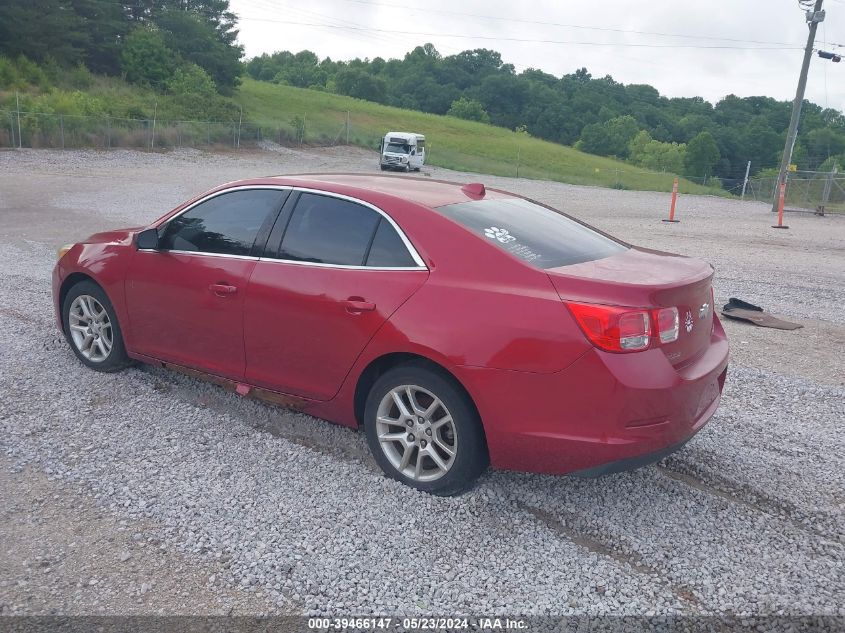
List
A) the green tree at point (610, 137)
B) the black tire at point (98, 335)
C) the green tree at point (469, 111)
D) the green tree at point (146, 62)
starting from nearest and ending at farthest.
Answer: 1. the black tire at point (98, 335)
2. the green tree at point (146, 62)
3. the green tree at point (610, 137)
4. the green tree at point (469, 111)

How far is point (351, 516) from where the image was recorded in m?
3.80

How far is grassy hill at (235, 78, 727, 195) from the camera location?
170 feet

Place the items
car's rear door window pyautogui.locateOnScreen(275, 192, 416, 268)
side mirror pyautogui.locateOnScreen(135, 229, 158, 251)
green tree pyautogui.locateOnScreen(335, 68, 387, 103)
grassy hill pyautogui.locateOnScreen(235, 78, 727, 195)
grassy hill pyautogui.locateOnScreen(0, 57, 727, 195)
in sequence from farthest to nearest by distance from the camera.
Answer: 1. green tree pyautogui.locateOnScreen(335, 68, 387, 103)
2. grassy hill pyautogui.locateOnScreen(235, 78, 727, 195)
3. grassy hill pyautogui.locateOnScreen(0, 57, 727, 195)
4. side mirror pyautogui.locateOnScreen(135, 229, 158, 251)
5. car's rear door window pyautogui.locateOnScreen(275, 192, 416, 268)

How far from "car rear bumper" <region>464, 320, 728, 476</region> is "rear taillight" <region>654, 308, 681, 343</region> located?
0.30 ft

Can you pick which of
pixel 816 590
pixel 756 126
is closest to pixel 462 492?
pixel 816 590

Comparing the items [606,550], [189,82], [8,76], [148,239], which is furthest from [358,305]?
[189,82]

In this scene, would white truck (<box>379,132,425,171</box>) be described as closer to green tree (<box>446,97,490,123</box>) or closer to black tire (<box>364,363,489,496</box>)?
black tire (<box>364,363,489,496</box>)

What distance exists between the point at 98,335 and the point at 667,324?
4.15 meters

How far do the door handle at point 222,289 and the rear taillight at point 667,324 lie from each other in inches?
98.3

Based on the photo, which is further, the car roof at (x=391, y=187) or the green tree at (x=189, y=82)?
the green tree at (x=189, y=82)

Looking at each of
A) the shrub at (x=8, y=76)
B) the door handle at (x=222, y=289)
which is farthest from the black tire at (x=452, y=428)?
the shrub at (x=8, y=76)

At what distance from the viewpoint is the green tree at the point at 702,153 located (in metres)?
74.1

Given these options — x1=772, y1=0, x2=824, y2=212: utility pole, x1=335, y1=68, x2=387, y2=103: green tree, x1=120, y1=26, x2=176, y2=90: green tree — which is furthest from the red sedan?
x1=335, y1=68, x2=387, y2=103: green tree

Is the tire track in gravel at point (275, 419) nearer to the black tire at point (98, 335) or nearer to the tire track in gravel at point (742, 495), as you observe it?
the black tire at point (98, 335)
